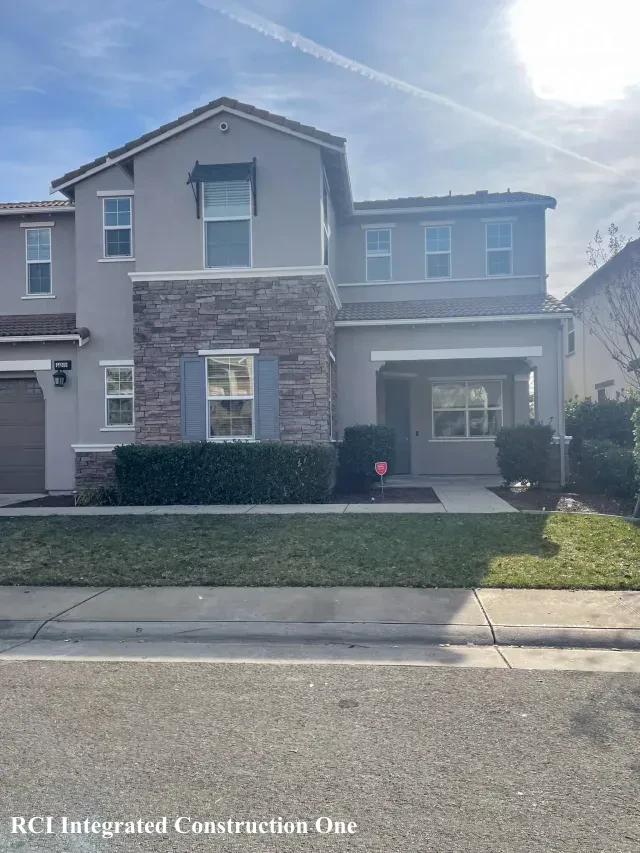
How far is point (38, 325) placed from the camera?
50.8 ft

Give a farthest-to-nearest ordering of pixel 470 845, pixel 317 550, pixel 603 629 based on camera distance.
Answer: pixel 317 550, pixel 603 629, pixel 470 845

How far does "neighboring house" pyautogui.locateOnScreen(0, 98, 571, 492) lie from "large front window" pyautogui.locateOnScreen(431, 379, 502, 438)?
0.05 m

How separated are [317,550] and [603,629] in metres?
3.79

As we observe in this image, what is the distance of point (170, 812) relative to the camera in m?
3.34

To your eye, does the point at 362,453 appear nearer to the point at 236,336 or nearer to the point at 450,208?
the point at 236,336

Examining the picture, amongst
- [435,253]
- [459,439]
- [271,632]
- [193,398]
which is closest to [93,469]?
[193,398]

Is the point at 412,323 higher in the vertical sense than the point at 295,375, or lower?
higher

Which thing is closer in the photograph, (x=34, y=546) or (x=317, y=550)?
(x=317, y=550)

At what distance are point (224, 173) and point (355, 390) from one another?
5365mm

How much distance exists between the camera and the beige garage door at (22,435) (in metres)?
15.6

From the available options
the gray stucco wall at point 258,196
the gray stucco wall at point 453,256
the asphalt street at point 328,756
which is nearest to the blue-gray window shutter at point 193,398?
the gray stucco wall at point 258,196

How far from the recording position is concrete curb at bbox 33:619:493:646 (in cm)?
602

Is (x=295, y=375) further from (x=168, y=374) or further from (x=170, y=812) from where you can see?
(x=170, y=812)

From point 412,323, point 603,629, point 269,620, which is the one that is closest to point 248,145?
point 412,323
